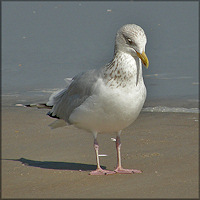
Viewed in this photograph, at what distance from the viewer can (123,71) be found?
591 centimetres

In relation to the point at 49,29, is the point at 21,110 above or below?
below

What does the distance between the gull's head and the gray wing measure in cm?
44

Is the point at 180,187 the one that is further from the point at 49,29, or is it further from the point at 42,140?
the point at 49,29

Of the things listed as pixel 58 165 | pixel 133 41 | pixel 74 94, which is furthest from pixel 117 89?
pixel 58 165

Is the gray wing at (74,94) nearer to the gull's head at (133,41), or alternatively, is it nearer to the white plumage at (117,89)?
the white plumage at (117,89)

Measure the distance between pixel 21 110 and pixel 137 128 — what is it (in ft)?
9.14

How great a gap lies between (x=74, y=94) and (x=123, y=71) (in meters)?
0.94

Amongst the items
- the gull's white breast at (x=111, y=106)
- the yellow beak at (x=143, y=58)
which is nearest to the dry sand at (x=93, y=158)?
the gull's white breast at (x=111, y=106)

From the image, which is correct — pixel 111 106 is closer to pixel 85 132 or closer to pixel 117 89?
pixel 117 89

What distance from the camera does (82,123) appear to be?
632 centimetres

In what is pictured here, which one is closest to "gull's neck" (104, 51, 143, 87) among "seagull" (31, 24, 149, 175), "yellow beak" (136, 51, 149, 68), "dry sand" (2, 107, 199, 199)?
"seagull" (31, 24, 149, 175)

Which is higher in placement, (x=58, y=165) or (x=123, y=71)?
(x=123, y=71)

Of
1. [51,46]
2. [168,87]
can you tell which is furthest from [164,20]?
[168,87]

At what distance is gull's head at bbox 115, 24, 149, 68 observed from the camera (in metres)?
5.81
